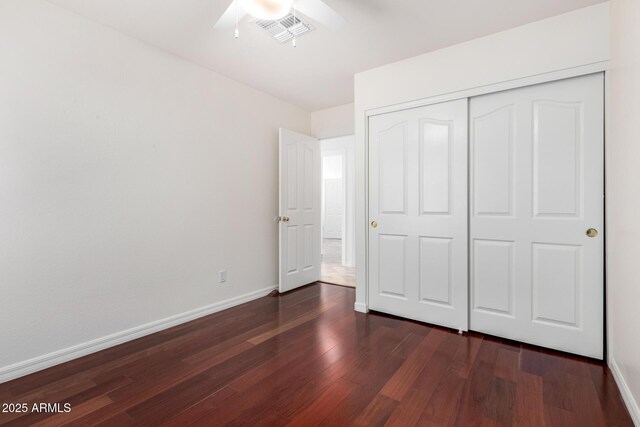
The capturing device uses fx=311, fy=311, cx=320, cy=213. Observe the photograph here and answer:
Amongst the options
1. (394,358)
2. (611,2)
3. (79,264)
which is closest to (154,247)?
(79,264)

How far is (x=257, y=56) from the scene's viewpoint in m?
2.86

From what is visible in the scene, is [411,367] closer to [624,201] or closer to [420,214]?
[420,214]

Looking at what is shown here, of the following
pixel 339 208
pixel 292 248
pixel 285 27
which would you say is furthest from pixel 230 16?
A: pixel 339 208

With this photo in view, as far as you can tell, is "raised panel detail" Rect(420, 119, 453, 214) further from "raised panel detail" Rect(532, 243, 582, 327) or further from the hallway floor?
the hallway floor

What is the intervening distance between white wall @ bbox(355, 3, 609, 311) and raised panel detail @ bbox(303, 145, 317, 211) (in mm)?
1156

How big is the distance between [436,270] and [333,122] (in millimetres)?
2511

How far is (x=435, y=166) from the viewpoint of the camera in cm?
281

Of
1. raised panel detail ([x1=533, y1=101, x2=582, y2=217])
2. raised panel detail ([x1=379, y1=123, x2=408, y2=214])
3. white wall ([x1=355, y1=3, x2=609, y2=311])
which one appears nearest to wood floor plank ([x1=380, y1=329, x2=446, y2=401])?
white wall ([x1=355, y1=3, x2=609, y2=311])

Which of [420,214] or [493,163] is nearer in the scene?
[493,163]

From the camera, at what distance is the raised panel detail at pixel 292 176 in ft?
13.0

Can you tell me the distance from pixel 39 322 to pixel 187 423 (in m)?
1.38

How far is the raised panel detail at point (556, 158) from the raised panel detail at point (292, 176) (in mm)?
2570

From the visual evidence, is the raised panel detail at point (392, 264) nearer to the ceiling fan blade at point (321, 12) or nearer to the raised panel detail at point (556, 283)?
the raised panel detail at point (556, 283)

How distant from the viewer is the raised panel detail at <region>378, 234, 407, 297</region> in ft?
9.87
